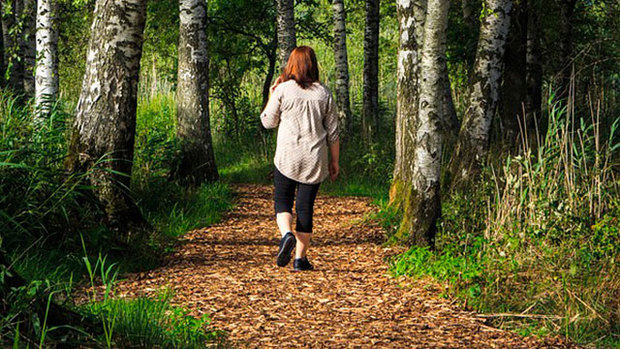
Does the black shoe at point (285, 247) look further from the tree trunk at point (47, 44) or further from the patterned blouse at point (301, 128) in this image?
the tree trunk at point (47, 44)

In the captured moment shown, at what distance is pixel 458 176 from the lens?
25.9 ft

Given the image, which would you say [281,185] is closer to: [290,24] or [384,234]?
[384,234]

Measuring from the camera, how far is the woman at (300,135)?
20.1 feet

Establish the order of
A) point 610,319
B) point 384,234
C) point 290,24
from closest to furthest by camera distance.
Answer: point 610,319 < point 384,234 < point 290,24

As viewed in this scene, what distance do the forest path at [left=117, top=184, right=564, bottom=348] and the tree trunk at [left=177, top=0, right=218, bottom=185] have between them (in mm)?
3034

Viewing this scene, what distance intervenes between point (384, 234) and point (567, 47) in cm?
1009

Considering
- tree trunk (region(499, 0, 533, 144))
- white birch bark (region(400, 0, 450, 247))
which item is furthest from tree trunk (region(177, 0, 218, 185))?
white birch bark (region(400, 0, 450, 247))

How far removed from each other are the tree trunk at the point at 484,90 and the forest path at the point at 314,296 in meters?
1.45

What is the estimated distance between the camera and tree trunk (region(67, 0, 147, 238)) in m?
6.79

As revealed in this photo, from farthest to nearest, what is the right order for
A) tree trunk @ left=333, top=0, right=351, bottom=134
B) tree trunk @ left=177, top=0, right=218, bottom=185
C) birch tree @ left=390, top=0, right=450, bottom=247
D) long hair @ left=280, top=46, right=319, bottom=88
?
tree trunk @ left=333, top=0, right=351, bottom=134, tree trunk @ left=177, top=0, right=218, bottom=185, birch tree @ left=390, top=0, right=450, bottom=247, long hair @ left=280, top=46, right=319, bottom=88

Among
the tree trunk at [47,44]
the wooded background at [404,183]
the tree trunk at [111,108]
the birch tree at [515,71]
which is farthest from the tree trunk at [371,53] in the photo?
the tree trunk at [111,108]

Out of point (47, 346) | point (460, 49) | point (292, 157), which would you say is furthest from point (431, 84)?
point (460, 49)

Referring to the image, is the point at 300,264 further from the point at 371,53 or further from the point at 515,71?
the point at 371,53

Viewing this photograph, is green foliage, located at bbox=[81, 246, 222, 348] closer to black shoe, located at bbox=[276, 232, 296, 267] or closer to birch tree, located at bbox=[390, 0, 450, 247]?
black shoe, located at bbox=[276, 232, 296, 267]
